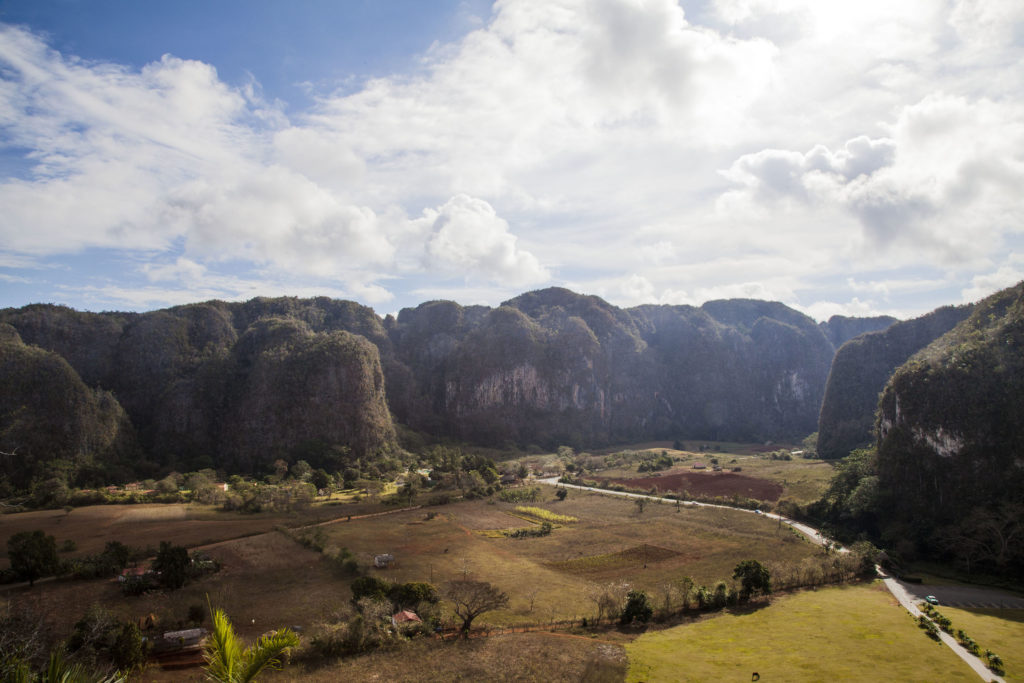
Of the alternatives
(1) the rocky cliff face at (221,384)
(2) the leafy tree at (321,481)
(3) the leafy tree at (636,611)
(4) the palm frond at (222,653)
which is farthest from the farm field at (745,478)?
(4) the palm frond at (222,653)

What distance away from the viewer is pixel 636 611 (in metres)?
28.2

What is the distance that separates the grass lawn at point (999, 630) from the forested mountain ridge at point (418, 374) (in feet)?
247

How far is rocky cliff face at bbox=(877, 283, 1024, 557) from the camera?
42594mm

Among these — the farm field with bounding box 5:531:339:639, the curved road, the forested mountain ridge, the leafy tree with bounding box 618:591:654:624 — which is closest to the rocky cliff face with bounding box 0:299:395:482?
the forested mountain ridge

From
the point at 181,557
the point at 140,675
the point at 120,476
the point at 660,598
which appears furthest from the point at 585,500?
the point at 120,476

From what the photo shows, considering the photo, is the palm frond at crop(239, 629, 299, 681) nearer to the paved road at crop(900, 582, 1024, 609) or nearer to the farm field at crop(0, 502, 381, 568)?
the paved road at crop(900, 582, 1024, 609)

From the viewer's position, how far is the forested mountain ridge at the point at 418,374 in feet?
298

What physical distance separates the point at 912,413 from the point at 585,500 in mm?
36805

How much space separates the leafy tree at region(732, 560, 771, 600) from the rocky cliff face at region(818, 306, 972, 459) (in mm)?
77872

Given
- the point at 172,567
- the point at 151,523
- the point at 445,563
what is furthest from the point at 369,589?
the point at 151,523

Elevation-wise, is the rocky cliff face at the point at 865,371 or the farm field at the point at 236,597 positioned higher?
the rocky cliff face at the point at 865,371

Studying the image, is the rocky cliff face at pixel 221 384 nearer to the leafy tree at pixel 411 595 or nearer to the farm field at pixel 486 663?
the leafy tree at pixel 411 595

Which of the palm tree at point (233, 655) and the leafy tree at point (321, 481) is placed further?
the leafy tree at point (321, 481)

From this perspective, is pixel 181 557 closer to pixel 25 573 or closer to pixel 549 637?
pixel 25 573
